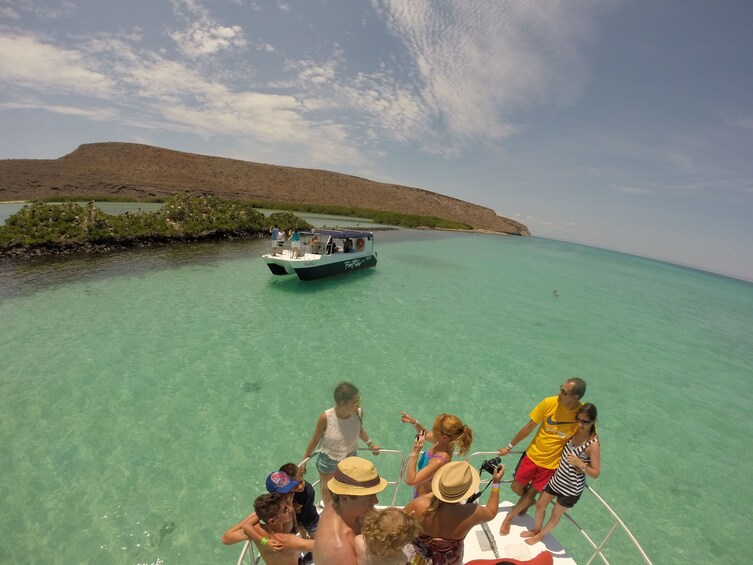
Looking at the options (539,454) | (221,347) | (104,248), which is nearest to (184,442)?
(221,347)

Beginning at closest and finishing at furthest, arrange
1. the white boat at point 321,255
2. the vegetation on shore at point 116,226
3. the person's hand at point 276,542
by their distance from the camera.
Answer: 1. the person's hand at point 276,542
2. the white boat at point 321,255
3. the vegetation on shore at point 116,226

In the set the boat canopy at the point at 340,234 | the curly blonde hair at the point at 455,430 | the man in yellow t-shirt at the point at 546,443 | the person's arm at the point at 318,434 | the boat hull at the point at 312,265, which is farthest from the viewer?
the boat canopy at the point at 340,234

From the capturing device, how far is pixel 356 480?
2527 mm

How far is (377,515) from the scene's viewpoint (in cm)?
220

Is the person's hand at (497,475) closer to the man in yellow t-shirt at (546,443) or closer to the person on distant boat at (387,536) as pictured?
the man in yellow t-shirt at (546,443)

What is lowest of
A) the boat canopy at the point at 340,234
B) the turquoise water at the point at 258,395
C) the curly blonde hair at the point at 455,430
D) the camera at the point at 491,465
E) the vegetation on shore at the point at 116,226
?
the turquoise water at the point at 258,395

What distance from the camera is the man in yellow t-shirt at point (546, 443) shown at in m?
3.96

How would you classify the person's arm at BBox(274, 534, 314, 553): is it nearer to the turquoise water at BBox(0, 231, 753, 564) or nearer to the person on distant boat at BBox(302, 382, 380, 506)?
the person on distant boat at BBox(302, 382, 380, 506)

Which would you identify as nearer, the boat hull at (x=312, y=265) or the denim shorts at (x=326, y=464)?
the denim shorts at (x=326, y=464)

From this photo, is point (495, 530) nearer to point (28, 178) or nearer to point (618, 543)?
point (618, 543)

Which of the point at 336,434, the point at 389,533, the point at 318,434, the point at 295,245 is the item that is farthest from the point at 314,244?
the point at 389,533

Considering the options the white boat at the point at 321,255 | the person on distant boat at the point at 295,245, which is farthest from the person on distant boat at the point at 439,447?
the person on distant boat at the point at 295,245

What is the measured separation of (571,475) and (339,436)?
278 cm

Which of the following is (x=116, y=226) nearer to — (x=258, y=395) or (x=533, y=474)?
(x=258, y=395)
